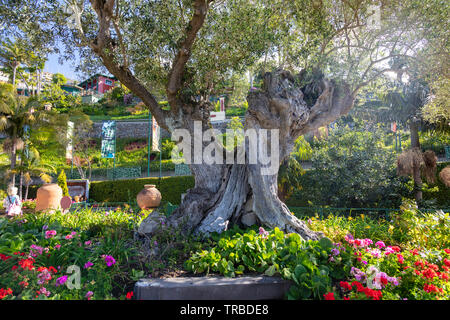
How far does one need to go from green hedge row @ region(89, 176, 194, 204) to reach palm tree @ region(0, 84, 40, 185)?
4588mm

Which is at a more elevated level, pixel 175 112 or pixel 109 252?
pixel 175 112

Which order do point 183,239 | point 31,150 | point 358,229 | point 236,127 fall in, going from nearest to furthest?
point 183,239 → point 358,229 → point 236,127 → point 31,150

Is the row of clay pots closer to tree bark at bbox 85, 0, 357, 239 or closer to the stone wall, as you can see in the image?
tree bark at bbox 85, 0, 357, 239

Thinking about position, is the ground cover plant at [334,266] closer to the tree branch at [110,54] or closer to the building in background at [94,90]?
the tree branch at [110,54]

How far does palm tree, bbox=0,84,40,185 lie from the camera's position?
1658 centimetres

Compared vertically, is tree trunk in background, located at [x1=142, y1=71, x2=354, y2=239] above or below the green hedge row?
above

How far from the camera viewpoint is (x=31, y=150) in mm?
17938

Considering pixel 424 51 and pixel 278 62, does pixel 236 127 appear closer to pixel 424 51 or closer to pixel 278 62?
pixel 278 62

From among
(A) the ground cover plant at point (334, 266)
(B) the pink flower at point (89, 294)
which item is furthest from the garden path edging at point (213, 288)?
(B) the pink flower at point (89, 294)

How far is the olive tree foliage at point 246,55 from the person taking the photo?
5.95 m

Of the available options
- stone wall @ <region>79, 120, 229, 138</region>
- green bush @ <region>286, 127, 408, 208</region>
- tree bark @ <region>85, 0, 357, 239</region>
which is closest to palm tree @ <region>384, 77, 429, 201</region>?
green bush @ <region>286, 127, 408, 208</region>

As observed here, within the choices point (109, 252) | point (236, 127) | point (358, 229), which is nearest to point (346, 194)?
point (358, 229)

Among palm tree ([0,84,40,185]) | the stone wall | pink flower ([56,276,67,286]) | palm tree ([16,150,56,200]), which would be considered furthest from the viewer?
the stone wall
